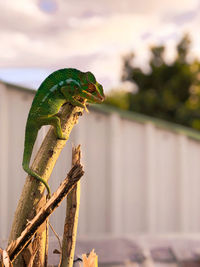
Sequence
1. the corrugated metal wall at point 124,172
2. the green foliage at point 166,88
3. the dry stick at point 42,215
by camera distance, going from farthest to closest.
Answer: the green foliage at point 166,88, the corrugated metal wall at point 124,172, the dry stick at point 42,215

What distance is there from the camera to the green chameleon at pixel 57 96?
64cm

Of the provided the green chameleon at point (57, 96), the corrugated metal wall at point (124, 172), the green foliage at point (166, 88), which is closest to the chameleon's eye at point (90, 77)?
the green chameleon at point (57, 96)

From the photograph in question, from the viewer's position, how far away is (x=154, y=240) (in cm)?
152

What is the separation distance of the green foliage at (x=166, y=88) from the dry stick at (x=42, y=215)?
10902mm

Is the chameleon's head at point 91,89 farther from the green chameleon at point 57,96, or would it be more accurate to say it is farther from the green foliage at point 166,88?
the green foliage at point 166,88

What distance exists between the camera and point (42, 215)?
0.60 m

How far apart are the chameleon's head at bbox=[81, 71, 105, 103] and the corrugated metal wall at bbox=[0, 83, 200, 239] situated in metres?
2.09

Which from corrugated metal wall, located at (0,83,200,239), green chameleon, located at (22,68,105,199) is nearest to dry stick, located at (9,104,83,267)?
green chameleon, located at (22,68,105,199)

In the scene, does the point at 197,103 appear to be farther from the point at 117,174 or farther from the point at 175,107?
the point at 117,174

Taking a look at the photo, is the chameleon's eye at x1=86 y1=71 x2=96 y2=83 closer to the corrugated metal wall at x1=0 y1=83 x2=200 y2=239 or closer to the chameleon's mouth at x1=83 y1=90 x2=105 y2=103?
the chameleon's mouth at x1=83 y1=90 x2=105 y2=103

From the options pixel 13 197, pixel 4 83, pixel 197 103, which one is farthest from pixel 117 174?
pixel 197 103

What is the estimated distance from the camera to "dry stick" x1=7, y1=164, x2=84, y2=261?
23.4 inches

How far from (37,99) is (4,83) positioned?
2202mm

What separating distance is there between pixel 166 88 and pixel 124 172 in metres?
10.4
